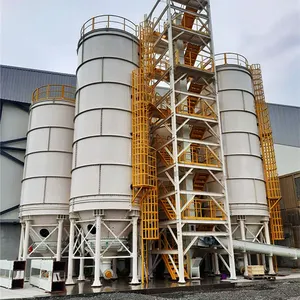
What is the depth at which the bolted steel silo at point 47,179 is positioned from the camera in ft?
63.7

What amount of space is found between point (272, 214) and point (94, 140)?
1293 cm

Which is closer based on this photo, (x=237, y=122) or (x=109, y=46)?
(x=109, y=46)

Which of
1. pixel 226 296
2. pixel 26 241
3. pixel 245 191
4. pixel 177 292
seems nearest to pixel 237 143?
pixel 245 191

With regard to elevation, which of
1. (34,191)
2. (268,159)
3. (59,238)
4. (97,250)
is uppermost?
(268,159)

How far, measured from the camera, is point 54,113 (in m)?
21.7

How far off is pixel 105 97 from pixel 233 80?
9.74 meters

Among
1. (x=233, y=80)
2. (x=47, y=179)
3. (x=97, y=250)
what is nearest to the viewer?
(x=97, y=250)

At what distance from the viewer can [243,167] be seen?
70.0 feet

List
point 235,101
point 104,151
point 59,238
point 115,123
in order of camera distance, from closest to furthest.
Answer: point 104,151 → point 115,123 → point 59,238 → point 235,101

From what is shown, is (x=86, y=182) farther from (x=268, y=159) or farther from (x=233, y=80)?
(x=268, y=159)

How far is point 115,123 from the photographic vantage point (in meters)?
18.1

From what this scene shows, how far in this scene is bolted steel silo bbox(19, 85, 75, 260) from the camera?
19.4m

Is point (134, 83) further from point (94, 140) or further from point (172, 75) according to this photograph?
point (94, 140)

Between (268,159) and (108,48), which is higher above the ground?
(108,48)
